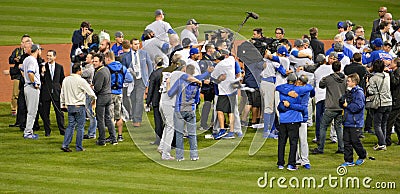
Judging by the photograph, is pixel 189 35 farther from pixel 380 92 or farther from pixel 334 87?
pixel 380 92

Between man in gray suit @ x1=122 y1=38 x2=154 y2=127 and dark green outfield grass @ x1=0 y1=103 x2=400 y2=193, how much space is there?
0.69 metres

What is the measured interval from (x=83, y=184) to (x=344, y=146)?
4.36 metres

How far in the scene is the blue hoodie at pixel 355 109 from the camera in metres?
14.1

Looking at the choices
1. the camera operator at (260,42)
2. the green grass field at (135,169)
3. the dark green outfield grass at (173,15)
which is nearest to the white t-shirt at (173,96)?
the green grass field at (135,169)

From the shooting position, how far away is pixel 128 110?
674 inches

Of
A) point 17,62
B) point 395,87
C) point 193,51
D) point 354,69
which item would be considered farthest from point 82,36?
point 395,87

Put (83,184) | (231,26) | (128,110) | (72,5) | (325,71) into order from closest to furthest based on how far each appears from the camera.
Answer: (83,184) → (325,71) → (128,110) → (231,26) → (72,5)

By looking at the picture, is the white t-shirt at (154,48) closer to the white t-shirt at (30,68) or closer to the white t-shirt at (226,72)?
the white t-shirt at (226,72)

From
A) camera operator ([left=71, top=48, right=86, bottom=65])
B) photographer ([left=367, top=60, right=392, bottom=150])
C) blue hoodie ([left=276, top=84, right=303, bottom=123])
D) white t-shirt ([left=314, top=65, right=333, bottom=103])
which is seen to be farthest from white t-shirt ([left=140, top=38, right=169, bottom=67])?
photographer ([left=367, top=60, right=392, bottom=150])

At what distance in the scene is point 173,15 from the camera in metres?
28.4

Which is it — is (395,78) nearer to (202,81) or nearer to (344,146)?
(344,146)

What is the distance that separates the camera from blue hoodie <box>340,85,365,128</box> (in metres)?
14.1

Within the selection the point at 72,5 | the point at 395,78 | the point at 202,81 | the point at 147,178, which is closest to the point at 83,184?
the point at 147,178

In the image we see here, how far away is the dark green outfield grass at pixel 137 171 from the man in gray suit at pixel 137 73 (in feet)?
2.25
